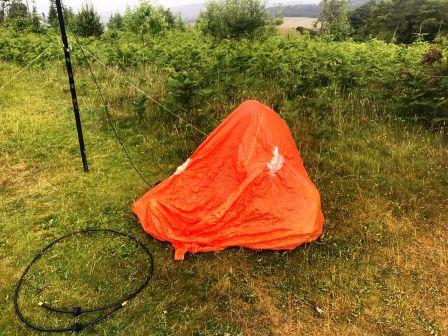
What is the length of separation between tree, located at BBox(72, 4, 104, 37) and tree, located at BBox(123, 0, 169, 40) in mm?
2021

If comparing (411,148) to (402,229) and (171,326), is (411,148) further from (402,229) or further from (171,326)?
(171,326)

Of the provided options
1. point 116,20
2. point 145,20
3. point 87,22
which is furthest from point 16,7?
point 87,22

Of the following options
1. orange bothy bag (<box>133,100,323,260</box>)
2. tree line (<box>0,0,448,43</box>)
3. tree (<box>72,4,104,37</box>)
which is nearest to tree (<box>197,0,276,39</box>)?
tree line (<box>0,0,448,43</box>)

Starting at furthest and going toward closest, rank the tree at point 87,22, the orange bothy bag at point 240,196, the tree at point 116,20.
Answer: the tree at point 116,20 → the tree at point 87,22 → the orange bothy bag at point 240,196

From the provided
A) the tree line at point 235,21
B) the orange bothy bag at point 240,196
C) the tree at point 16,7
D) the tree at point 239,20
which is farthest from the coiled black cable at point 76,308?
the tree at point 16,7

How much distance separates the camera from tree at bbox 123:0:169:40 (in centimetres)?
2180

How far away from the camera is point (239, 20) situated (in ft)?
75.2

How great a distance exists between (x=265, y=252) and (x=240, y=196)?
77 cm

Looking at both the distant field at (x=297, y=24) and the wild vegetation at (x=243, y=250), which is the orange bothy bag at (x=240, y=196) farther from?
the distant field at (x=297, y=24)

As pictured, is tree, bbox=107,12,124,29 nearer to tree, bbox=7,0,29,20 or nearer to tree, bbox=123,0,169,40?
tree, bbox=123,0,169,40

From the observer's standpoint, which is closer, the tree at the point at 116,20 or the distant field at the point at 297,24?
the tree at the point at 116,20

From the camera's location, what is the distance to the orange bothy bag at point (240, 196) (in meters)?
4.86

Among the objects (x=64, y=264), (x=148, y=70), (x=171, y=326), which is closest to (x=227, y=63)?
(x=148, y=70)

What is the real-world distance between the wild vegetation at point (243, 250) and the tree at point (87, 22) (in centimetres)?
1087
